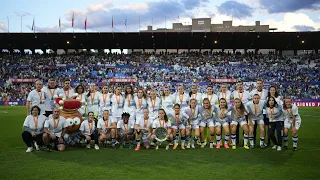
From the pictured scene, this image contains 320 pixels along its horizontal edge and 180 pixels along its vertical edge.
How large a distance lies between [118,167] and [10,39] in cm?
4418

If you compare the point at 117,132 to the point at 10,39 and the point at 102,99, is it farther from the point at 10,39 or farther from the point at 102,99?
the point at 10,39

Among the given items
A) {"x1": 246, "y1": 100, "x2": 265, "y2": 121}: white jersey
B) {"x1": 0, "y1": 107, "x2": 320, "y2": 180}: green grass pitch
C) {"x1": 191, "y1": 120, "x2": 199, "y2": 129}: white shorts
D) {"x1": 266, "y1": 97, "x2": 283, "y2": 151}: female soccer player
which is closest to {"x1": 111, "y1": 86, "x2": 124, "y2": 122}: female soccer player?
{"x1": 0, "y1": 107, "x2": 320, "y2": 180}: green grass pitch

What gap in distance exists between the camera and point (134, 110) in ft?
31.9

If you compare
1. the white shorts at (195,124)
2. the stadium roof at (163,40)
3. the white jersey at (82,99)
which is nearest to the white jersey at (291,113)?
the white shorts at (195,124)

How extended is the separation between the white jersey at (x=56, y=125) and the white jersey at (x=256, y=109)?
537 cm

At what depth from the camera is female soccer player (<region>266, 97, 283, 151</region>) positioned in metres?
8.98

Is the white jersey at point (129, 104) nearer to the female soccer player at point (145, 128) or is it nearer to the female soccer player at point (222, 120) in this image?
the female soccer player at point (145, 128)

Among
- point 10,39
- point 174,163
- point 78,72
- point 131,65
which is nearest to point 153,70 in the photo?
point 131,65

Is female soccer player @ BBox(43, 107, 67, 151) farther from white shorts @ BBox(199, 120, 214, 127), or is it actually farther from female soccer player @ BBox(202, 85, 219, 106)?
female soccer player @ BBox(202, 85, 219, 106)

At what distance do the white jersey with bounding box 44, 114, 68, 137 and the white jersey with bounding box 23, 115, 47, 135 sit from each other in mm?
183

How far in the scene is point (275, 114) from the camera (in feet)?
29.7

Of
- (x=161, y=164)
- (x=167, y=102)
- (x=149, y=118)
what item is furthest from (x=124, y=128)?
(x=161, y=164)

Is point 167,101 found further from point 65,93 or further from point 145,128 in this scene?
point 65,93

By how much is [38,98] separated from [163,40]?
38235 millimetres
